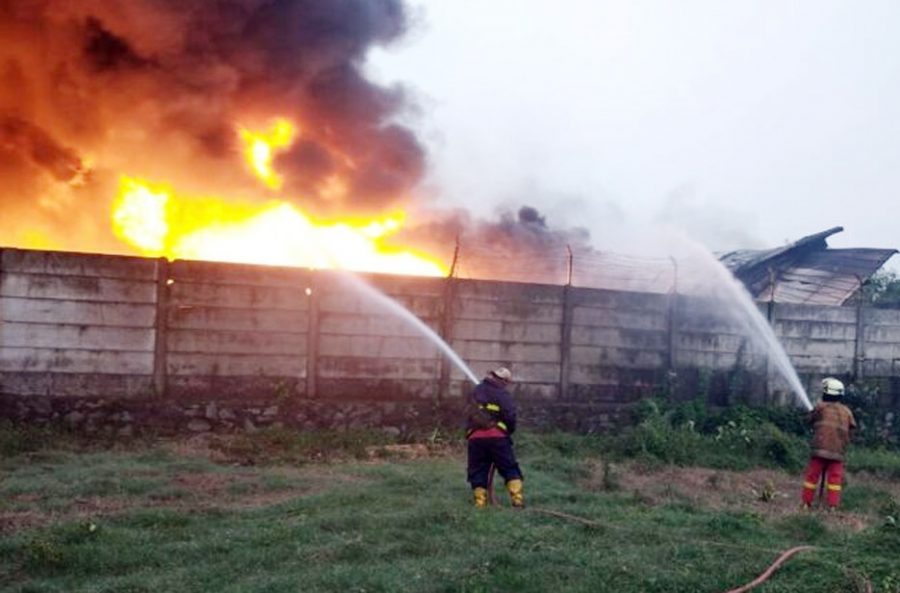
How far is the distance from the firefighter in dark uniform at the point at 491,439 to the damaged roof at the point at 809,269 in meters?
11.8

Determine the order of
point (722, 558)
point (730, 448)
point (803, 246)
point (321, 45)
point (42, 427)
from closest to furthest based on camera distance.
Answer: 1. point (722, 558)
2. point (42, 427)
3. point (730, 448)
4. point (321, 45)
5. point (803, 246)

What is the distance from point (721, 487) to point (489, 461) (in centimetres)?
371

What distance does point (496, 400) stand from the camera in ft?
30.5

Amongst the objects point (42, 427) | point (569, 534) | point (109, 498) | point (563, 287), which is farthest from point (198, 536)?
point (563, 287)

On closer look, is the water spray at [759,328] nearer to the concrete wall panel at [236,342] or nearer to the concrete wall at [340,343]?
the concrete wall at [340,343]

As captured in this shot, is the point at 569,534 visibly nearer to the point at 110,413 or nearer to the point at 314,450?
the point at 314,450

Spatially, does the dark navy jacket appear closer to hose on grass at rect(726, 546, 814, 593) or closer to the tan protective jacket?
hose on grass at rect(726, 546, 814, 593)

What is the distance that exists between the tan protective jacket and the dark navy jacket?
12.8 ft

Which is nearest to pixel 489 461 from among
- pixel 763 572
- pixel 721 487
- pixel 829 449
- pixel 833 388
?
pixel 763 572

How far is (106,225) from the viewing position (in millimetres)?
15641

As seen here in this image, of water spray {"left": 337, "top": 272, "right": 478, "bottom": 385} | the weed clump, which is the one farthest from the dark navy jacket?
the weed clump

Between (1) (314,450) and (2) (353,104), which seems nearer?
(1) (314,450)

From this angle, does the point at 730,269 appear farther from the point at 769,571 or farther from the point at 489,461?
the point at 769,571

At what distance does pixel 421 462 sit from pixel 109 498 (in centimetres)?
418
